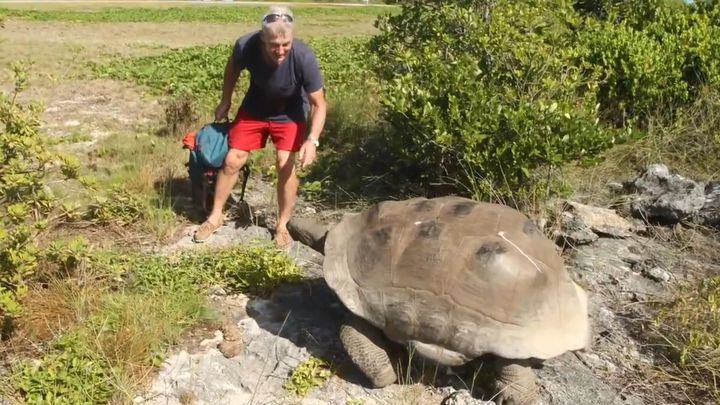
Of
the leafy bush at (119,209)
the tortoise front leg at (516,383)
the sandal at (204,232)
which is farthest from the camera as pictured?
the leafy bush at (119,209)

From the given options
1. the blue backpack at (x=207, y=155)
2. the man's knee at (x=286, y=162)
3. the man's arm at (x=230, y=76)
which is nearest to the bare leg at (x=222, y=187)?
the blue backpack at (x=207, y=155)

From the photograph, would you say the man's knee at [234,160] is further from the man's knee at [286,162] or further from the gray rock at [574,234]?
the gray rock at [574,234]

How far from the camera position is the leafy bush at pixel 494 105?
4.78 meters

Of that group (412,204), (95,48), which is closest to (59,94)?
(95,48)

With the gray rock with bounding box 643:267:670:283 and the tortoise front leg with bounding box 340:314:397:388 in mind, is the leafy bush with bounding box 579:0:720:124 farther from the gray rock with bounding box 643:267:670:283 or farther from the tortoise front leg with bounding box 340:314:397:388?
the tortoise front leg with bounding box 340:314:397:388

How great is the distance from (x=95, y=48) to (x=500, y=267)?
518 inches

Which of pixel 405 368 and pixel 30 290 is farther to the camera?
pixel 30 290

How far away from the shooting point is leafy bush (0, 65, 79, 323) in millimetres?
3408

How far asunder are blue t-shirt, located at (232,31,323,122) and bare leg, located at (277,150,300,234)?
0.30 meters

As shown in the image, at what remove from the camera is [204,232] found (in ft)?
16.6

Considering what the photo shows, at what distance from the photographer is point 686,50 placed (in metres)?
6.45

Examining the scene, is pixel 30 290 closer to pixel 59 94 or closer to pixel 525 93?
pixel 525 93

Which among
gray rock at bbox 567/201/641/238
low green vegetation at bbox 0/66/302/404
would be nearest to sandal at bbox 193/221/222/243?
low green vegetation at bbox 0/66/302/404

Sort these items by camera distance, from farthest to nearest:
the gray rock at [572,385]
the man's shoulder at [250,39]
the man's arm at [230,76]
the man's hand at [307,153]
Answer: the man's arm at [230,76] < the man's shoulder at [250,39] < the man's hand at [307,153] < the gray rock at [572,385]
